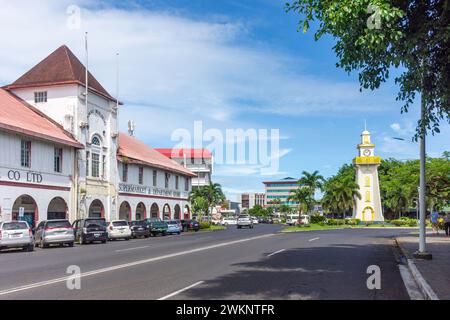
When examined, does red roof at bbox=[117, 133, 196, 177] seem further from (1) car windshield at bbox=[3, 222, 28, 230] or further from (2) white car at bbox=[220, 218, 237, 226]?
(2) white car at bbox=[220, 218, 237, 226]

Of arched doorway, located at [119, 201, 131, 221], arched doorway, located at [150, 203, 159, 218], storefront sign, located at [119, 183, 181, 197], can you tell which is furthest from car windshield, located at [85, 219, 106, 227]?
arched doorway, located at [150, 203, 159, 218]

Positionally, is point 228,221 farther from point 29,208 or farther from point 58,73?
point 29,208

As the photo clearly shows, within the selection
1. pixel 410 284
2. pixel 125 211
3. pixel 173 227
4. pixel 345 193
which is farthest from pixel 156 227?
pixel 345 193

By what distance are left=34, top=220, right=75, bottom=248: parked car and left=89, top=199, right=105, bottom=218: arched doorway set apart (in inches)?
580

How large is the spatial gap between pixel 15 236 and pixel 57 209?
14.4 m

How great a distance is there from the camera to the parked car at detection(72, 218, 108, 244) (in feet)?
107

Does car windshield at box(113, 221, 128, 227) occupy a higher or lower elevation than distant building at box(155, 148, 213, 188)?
lower

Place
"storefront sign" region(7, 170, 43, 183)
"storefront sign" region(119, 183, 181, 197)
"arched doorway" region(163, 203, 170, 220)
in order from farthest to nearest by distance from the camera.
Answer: "arched doorway" region(163, 203, 170, 220), "storefront sign" region(119, 183, 181, 197), "storefront sign" region(7, 170, 43, 183)

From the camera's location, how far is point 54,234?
28.8 meters

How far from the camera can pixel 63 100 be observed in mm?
42094

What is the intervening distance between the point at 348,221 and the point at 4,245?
55.0 m

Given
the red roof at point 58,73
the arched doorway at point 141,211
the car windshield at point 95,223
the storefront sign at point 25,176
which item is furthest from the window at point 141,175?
the car windshield at point 95,223
